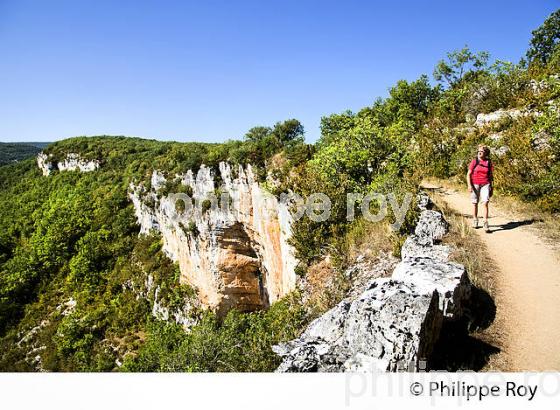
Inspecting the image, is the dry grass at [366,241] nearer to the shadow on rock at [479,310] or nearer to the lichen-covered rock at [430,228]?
the lichen-covered rock at [430,228]

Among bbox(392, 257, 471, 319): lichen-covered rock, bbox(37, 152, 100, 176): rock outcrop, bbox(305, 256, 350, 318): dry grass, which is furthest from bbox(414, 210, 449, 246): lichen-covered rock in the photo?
bbox(37, 152, 100, 176): rock outcrop

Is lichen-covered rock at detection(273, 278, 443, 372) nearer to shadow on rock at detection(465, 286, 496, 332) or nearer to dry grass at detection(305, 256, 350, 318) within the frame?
shadow on rock at detection(465, 286, 496, 332)

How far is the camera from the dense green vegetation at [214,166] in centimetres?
1010

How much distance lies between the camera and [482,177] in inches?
288

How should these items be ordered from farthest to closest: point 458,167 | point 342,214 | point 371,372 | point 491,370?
point 458,167
point 342,214
point 491,370
point 371,372

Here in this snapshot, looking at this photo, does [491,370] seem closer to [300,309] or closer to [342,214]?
[300,309]

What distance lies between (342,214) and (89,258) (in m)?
34.5

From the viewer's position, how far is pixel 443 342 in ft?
15.0

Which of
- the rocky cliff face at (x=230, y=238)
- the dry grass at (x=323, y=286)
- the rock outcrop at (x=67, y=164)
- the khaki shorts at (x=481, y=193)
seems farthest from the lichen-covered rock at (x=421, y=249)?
the rock outcrop at (x=67, y=164)

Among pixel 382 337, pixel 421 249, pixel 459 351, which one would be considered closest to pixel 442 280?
pixel 459 351

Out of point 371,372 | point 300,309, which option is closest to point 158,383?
point 371,372

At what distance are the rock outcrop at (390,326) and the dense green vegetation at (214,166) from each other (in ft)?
6.54

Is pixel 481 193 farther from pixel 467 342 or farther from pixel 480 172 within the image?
pixel 467 342

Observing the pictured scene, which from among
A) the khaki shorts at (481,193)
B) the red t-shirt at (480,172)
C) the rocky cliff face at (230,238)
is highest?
the red t-shirt at (480,172)
